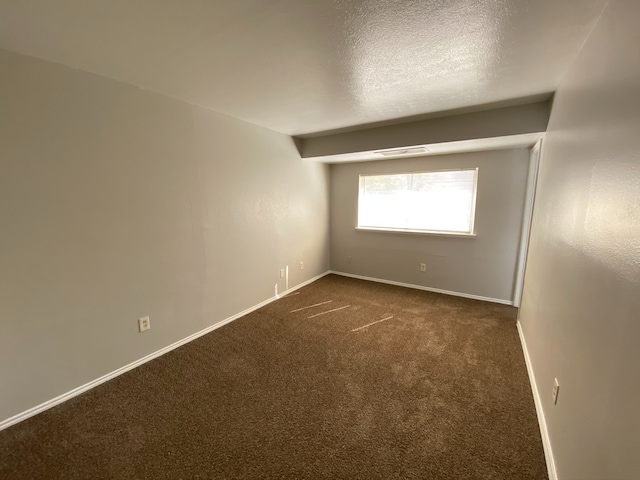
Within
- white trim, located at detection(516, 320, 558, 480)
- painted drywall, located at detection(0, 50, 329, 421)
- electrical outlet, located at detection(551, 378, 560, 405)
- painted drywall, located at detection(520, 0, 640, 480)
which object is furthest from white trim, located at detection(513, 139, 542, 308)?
painted drywall, located at detection(0, 50, 329, 421)

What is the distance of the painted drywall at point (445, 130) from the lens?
94.7 inches

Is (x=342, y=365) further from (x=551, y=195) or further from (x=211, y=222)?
(x=551, y=195)

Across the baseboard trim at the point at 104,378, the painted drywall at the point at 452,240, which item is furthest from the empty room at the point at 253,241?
the painted drywall at the point at 452,240

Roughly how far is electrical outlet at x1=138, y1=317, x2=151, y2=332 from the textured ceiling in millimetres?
1898

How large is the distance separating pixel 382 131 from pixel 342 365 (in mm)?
2603

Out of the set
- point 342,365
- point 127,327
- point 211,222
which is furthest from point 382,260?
point 127,327

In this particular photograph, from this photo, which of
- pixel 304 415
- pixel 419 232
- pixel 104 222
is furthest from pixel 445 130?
pixel 104 222

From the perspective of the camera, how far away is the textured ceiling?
47.9 inches

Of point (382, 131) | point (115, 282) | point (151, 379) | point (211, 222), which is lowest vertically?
point (151, 379)

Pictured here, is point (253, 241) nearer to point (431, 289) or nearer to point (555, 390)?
point (431, 289)

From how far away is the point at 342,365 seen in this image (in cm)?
221

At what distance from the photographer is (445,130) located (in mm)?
2771

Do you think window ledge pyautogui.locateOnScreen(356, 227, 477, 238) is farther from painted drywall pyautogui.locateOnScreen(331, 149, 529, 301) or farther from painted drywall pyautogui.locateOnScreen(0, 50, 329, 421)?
painted drywall pyautogui.locateOnScreen(0, 50, 329, 421)

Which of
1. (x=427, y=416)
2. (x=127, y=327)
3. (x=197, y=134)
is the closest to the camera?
(x=427, y=416)
